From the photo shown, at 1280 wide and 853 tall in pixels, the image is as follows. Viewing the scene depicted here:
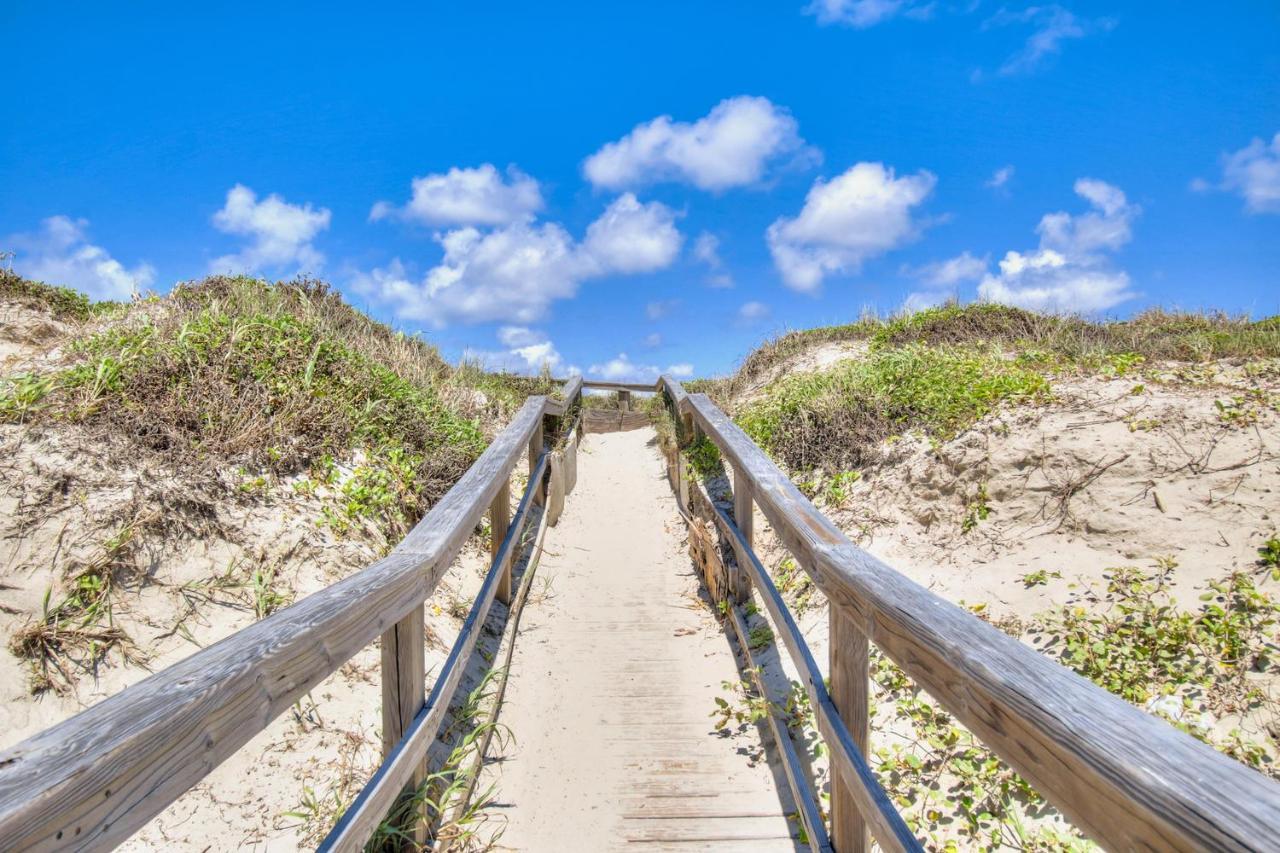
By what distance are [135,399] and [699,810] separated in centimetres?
400

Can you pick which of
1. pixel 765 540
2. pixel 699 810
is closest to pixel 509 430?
pixel 765 540

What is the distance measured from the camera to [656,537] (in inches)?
263

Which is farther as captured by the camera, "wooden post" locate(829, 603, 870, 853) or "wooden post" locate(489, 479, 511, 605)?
"wooden post" locate(489, 479, 511, 605)

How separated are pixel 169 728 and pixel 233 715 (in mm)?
203

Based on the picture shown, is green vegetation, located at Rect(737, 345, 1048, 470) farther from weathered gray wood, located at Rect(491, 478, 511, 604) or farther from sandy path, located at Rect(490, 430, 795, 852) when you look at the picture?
weathered gray wood, located at Rect(491, 478, 511, 604)

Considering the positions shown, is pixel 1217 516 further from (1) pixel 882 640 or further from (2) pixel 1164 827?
(2) pixel 1164 827

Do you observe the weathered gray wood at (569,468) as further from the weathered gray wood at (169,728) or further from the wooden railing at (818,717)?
the weathered gray wood at (169,728)

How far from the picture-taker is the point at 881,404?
5785 mm

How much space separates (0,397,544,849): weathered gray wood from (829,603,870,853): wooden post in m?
1.51

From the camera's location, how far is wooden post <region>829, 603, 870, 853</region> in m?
2.20

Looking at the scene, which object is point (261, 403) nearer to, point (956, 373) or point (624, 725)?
point (624, 725)

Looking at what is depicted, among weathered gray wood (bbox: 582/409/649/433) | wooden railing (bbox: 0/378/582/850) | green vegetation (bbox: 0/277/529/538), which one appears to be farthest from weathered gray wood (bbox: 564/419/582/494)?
wooden railing (bbox: 0/378/582/850)

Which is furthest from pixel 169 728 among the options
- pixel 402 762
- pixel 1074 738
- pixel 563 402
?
pixel 563 402

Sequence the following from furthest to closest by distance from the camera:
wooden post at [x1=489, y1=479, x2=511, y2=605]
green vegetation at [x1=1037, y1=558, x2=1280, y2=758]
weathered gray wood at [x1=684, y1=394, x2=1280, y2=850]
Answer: wooden post at [x1=489, y1=479, x2=511, y2=605]
green vegetation at [x1=1037, y1=558, x2=1280, y2=758]
weathered gray wood at [x1=684, y1=394, x2=1280, y2=850]
